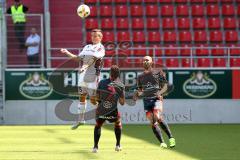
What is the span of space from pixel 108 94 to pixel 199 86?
13.3 metres

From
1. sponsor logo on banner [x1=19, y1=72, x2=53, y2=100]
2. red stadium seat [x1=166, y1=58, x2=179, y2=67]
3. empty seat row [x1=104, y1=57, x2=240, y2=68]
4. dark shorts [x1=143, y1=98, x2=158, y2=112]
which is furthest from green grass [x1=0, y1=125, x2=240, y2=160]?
red stadium seat [x1=166, y1=58, x2=179, y2=67]

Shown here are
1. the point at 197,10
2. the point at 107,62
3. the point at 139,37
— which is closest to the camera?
the point at 107,62

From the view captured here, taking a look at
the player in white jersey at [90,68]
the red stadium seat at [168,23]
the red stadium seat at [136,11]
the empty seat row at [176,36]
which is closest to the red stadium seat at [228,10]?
the empty seat row at [176,36]

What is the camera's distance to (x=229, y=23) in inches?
A: 1271

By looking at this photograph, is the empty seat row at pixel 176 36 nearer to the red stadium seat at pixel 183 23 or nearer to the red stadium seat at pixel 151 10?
the red stadium seat at pixel 183 23

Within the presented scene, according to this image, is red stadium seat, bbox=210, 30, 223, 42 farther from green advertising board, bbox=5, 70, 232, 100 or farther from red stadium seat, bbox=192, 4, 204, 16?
green advertising board, bbox=5, 70, 232, 100

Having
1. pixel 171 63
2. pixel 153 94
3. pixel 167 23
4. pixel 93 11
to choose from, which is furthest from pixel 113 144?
pixel 93 11

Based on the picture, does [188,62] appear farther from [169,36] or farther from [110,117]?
[110,117]

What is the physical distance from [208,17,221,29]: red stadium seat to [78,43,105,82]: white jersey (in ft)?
44.6

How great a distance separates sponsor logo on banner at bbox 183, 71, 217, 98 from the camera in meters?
27.3

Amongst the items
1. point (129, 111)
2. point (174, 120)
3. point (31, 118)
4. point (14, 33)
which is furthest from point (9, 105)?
point (174, 120)

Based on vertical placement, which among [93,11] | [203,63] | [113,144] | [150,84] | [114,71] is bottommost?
[113,144]

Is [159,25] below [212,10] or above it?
below

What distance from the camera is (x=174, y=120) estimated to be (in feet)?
88.9
